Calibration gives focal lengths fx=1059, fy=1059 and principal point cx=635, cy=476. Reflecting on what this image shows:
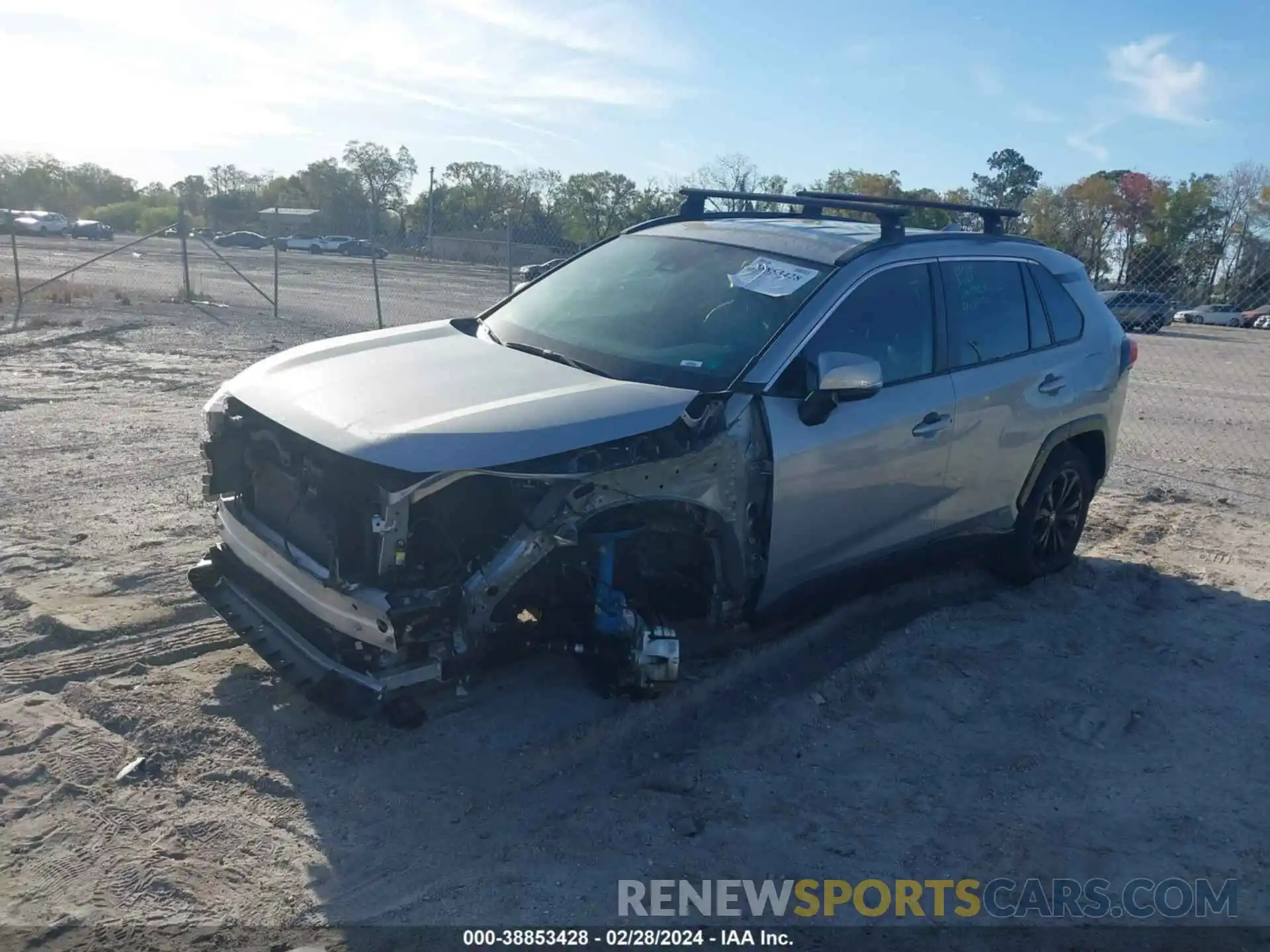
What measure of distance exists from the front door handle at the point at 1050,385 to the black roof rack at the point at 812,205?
119cm

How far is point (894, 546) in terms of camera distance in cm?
500

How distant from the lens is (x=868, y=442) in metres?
4.60

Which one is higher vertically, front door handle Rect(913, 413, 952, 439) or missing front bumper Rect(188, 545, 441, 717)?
front door handle Rect(913, 413, 952, 439)

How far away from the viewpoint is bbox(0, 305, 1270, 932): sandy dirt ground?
3.31 meters

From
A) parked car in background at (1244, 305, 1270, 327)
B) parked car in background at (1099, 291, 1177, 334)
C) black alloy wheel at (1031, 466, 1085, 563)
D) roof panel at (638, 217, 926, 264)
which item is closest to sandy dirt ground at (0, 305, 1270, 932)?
black alloy wheel at (1031, 466, 1085, 563)

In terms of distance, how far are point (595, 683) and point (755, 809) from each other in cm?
83

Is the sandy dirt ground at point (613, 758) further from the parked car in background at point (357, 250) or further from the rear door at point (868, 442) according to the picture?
the parked car in background at point (357, 250)

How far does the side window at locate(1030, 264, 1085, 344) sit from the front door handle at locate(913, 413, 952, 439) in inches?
49.4

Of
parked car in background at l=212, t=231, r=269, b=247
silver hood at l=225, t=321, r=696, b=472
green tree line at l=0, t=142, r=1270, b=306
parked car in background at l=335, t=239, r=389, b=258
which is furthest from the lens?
parked car in background at l=212, t=231, r=269, b=247

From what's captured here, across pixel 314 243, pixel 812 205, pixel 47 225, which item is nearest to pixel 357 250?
pixel 314 243

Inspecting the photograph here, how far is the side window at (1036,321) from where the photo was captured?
18.6 feet

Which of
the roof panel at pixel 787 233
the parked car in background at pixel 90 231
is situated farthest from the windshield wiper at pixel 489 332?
the parked car in background at pixel 90 231

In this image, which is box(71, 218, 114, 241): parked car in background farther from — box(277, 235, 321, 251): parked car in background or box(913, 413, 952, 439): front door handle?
box(913, 413, 952, 439): front door handle

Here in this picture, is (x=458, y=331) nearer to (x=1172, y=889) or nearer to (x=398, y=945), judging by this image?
(x=398, y=945)
